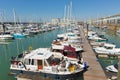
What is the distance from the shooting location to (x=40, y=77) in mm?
17609

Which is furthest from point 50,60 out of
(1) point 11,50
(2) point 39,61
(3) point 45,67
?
(1) point 11,50

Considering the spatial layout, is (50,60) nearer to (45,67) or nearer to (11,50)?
(45,67)

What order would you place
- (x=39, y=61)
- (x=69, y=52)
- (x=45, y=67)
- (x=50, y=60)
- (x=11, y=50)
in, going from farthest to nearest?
(x=11, y=50) < (x=69, y=52) < (x=50, y=60) < (x=39, y=61) < (x=45, y=67)

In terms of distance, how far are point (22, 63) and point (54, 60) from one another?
10.8 feet

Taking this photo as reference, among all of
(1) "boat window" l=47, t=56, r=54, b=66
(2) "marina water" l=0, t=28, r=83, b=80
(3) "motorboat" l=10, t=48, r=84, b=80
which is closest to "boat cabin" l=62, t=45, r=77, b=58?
(3) "motorboat" l=10, t=48, r=84, b=80

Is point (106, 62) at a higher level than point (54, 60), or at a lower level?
lower

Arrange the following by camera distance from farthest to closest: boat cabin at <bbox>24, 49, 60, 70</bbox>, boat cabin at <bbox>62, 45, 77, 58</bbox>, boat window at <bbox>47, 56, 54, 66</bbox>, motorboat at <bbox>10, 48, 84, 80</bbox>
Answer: boat cabin at <bbox>62, 45, 77, 58</bbox> < boat window at <bbox>47, 56, 54, 66</bbox> < boat cabin at <bbox>24, 49, 60, 70</bbox> < motorboat at <bbox>10, 48, 84, 80</bbox>

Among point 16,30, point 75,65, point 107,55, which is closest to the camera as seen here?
point 75,65

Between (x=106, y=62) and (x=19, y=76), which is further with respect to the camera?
(x=106, y=62)

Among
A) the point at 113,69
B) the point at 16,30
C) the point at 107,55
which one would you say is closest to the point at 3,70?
the point at 113,69

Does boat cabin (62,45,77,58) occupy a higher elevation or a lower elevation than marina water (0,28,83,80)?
higher

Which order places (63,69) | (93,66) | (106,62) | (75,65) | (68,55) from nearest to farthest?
(63,69)
(75,65)
(93,66)
(68,55)
(106,62)

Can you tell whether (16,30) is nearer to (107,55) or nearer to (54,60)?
(107,55)

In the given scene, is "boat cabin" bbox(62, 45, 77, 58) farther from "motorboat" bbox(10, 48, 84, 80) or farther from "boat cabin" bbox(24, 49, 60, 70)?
"boat cabin" bbox(24, 49, 60, 70)
